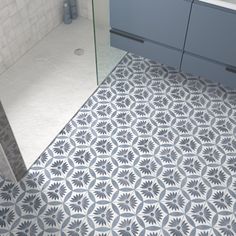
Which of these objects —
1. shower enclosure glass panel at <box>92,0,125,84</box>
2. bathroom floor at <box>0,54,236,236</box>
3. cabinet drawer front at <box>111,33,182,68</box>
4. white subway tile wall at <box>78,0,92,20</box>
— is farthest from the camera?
white subway tile wall at <box>78,0,92,20</box>

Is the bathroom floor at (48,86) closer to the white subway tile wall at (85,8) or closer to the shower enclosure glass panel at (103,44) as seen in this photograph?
the shower enclosure glass panel at (103,44)

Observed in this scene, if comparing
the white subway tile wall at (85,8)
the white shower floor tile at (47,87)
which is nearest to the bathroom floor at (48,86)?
the white shower floor tile at (47,87)

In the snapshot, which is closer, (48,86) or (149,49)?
(149,49)

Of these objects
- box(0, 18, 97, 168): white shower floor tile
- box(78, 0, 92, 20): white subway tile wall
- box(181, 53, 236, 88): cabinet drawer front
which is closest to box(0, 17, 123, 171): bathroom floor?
box(0, 18, 97, 168): white shower floor tile

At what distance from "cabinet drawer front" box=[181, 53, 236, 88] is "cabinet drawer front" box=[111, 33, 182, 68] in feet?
0.21

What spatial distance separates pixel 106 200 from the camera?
5.98ft

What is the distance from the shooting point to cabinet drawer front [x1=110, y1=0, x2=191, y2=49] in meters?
1.89

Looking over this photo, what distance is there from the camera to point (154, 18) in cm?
198

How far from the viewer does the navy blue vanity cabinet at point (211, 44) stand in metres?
1.79

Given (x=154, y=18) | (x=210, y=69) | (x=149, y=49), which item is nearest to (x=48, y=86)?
(x=149, y=49)

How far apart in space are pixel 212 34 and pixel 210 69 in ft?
0.78

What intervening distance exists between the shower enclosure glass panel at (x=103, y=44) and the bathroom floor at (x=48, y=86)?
11 mm

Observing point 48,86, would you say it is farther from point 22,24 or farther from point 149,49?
point 149,49

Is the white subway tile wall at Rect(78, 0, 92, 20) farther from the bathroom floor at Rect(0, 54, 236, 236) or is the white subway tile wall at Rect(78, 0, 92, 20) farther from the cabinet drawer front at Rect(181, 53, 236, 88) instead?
the cabinet drawer front at Rect(181, 53, 236, 88)
